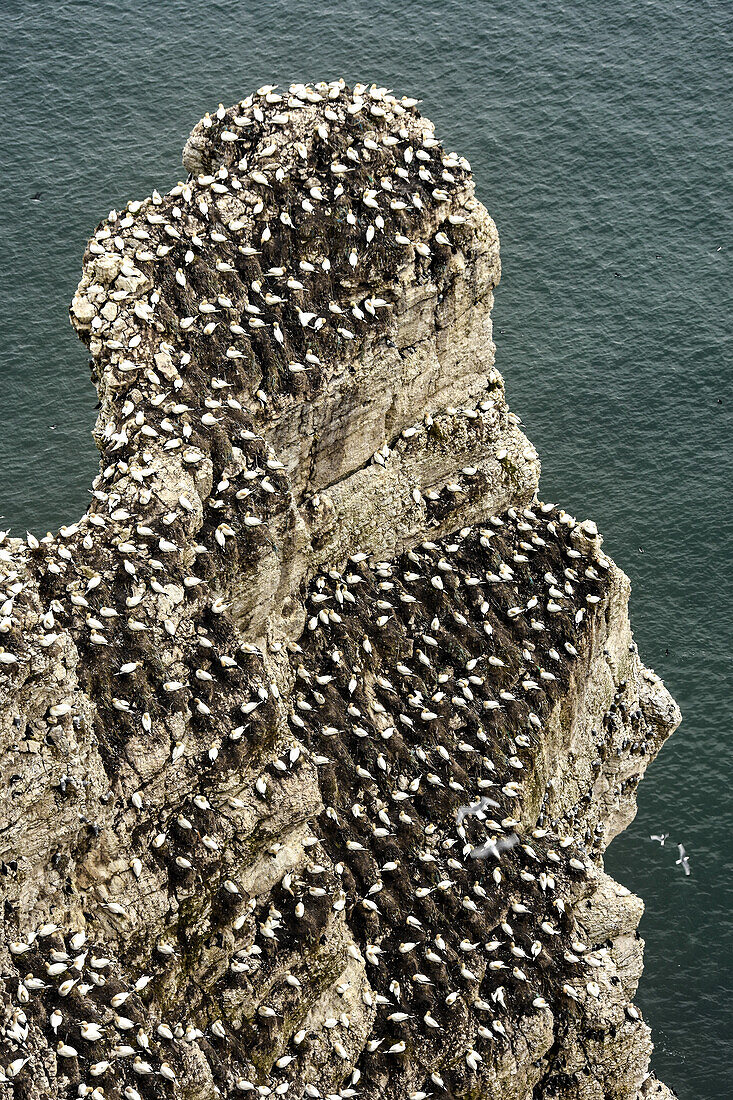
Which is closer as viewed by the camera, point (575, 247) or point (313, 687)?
point (313, 687)

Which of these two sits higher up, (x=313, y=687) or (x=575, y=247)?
(x=575, y=247)

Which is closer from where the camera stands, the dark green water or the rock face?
the rock face

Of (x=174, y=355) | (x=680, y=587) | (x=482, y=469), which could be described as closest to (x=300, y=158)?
(x=174, y=355)

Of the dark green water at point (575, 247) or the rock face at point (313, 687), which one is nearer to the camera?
the rock face at point (313, 687)

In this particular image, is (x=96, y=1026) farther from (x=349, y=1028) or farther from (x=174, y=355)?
(x=174, y=355)
